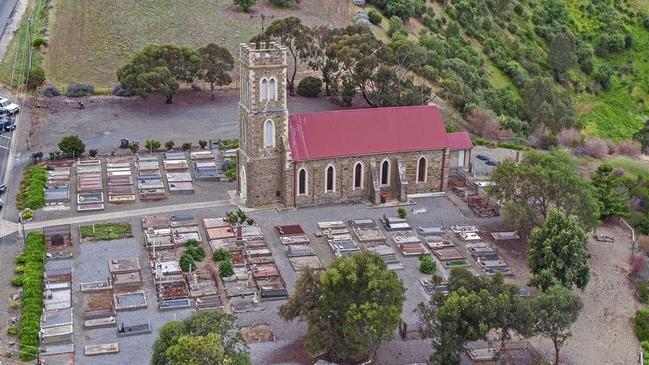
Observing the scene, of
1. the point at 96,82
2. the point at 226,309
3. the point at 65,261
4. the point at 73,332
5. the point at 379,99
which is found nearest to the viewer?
the point at 73,332

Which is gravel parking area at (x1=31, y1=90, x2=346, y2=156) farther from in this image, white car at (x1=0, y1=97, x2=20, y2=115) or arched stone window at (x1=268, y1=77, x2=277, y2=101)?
arched stone window at (x1=268, y1=77, x2=277, y2=101)

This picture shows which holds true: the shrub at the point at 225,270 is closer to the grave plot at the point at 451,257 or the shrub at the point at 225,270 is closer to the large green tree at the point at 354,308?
the large green tree at the point at 354,308

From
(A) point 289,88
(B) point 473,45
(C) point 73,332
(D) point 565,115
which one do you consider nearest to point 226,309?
(C) point 73,332

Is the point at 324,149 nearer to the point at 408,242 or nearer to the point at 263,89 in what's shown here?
the point at 263,89

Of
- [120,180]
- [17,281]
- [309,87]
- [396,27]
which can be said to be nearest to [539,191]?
[120,180]

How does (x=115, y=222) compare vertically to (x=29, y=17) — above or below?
below

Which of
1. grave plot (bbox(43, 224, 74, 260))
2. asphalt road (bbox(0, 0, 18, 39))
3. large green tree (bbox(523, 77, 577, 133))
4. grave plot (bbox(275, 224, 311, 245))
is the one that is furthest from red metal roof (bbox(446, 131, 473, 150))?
asphalt road (bbox(0, 0, 18, 39))

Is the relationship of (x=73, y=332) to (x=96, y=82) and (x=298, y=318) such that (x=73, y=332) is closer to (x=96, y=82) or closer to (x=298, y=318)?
(x=298, y=318)
